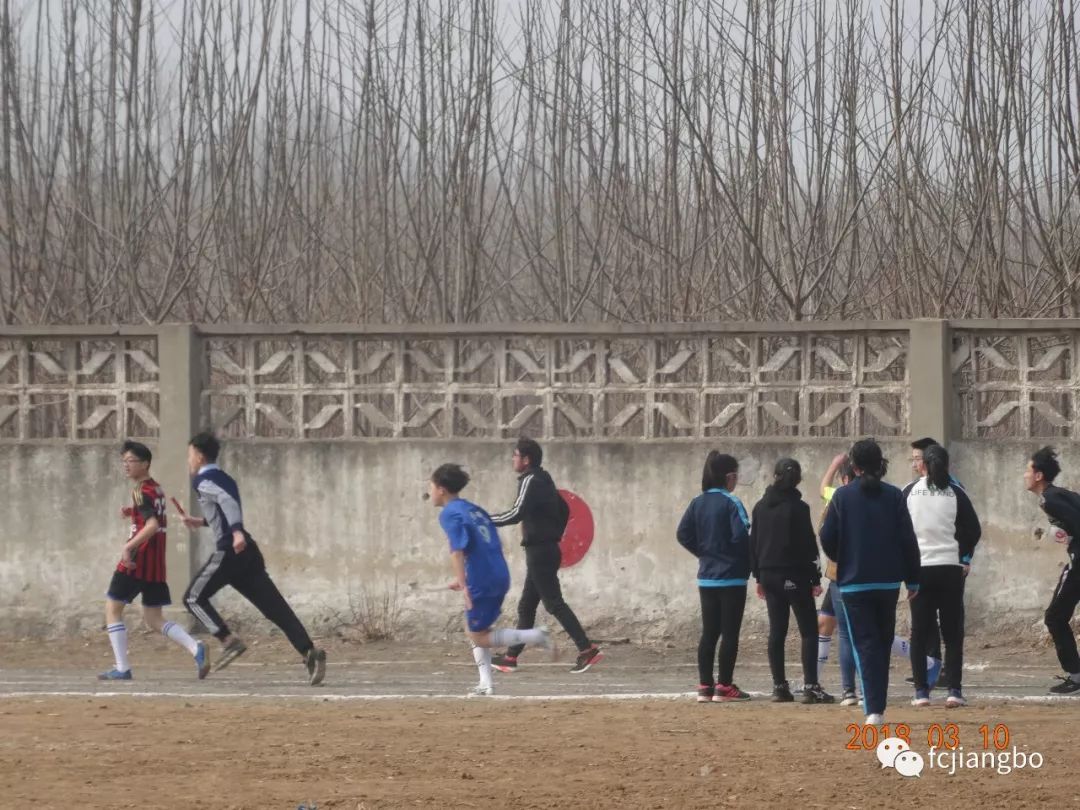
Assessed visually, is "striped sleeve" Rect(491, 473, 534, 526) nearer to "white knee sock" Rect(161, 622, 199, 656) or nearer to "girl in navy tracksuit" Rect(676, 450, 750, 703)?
"girl in navy tracksuit" Rect(676, 450, 750, 703)

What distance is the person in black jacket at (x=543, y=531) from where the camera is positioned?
13008mm

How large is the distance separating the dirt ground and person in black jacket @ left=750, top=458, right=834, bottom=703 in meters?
0.27

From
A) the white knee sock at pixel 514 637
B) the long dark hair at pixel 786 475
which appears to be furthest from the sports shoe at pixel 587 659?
the long dark hair at pixel 786 475

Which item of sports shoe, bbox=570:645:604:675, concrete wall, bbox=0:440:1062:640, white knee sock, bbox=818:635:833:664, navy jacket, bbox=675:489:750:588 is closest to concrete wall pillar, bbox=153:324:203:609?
concrete wall, bbox=0:440:1062:640

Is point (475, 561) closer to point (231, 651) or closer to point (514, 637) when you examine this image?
point (514, 637)

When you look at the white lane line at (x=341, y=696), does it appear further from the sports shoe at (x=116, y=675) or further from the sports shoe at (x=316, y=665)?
the sports shoe at (x=116, y=675)

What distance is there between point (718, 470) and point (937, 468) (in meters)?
1.27

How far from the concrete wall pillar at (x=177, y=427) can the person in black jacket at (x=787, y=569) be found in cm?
499

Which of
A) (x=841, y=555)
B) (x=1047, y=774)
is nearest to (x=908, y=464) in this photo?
(x=841, y=555)

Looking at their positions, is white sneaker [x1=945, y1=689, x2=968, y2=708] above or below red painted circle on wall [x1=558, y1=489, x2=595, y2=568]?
below

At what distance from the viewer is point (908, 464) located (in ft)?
44.8

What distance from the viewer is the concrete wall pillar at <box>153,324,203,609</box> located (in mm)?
14250

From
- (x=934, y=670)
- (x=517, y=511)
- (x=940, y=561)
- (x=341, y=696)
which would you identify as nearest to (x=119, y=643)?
(x=341, y=696)

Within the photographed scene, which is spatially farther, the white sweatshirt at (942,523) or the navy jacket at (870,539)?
the white sweatshirt at (942,523)
